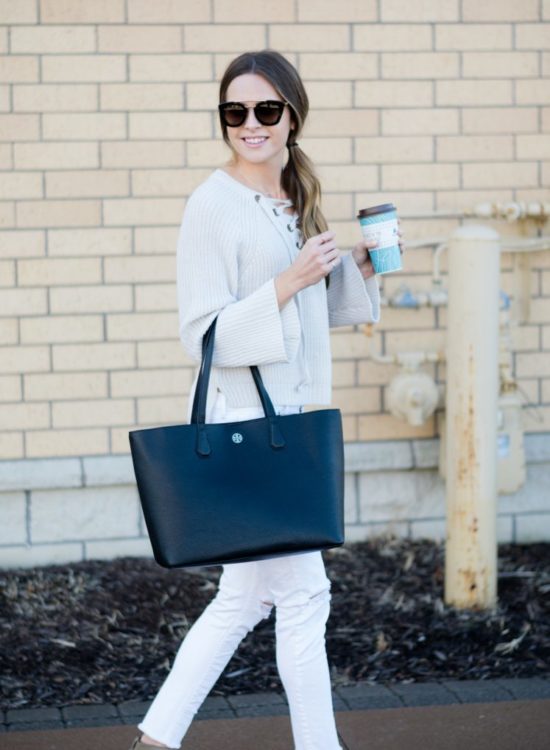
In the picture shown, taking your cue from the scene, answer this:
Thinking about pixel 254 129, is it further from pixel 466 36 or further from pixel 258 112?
pixel 466 36

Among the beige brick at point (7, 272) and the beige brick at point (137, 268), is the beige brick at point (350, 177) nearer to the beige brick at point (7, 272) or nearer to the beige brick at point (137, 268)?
the beige brick at point (137, 268)

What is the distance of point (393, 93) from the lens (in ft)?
18.7

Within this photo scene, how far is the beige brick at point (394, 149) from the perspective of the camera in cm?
571

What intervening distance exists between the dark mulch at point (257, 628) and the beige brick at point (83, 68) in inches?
83.2

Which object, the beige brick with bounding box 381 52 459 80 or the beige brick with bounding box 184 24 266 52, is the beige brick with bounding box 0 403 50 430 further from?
the beige brick with bounding box 381 52 459 80

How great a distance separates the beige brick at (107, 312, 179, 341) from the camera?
5590 millimetres

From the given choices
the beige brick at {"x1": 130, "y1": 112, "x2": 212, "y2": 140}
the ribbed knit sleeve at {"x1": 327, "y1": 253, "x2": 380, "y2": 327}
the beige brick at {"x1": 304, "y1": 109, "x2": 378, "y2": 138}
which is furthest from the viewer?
the beige brick at {"x1": 304, "y1": 109, "x2": 378, "y2": 138}

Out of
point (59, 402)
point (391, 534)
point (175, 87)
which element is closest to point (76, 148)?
point (175, 87)

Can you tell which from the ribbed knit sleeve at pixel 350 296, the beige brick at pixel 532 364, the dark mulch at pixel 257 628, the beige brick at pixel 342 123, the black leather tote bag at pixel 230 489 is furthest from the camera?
the beige brick at pixel 532 364

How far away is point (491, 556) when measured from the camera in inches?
198

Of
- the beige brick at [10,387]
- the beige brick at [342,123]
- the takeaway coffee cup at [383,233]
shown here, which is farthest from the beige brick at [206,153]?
the takeaway coffee cup at [383,233]

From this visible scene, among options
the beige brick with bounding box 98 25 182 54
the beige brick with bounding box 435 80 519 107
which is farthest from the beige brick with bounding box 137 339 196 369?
the beige brick with bounding box 435 80 519 107

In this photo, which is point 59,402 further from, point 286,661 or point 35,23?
point 286,661

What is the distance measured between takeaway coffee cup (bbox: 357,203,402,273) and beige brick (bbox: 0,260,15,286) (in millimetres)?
2571
